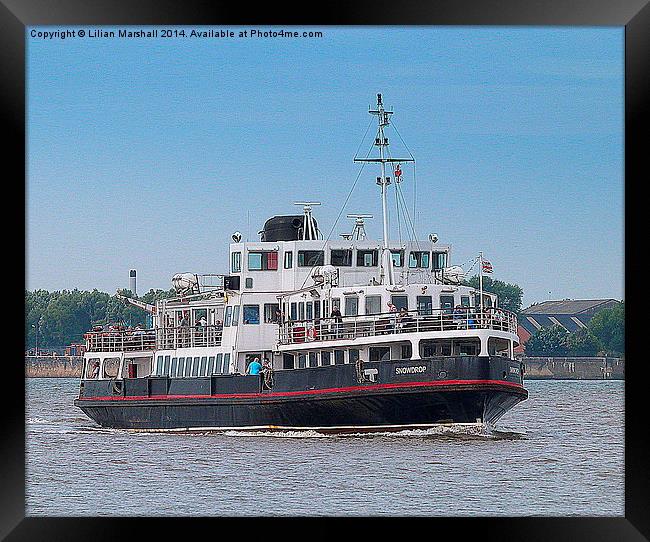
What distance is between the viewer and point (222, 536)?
947 centimetres

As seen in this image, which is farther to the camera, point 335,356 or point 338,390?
point 335,356

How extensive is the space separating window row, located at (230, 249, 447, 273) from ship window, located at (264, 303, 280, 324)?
0.63m

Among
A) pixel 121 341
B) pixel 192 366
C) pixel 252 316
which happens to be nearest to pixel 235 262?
pixel 252 316

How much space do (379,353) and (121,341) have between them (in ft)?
21.2

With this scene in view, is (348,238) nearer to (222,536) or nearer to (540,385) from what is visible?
(222,536)

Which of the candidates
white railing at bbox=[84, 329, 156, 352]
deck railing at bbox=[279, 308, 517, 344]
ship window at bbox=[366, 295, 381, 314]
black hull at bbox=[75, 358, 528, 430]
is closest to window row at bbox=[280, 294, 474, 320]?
ship window at bbox=[366, 295, 381, 314]

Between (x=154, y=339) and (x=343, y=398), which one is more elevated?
(x=154, y=339)

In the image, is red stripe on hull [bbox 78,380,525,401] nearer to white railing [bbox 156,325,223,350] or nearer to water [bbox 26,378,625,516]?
water [bbox 26,378,625,516]

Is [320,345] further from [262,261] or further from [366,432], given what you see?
[262,261]

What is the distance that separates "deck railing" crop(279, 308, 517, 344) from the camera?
1719 centimetres

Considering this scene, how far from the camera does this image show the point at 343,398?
57.4 ft
